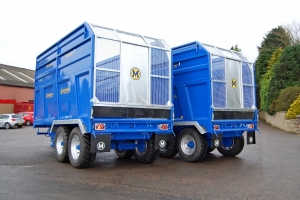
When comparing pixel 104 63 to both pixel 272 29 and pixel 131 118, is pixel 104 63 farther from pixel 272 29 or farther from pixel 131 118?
pixel 272 29

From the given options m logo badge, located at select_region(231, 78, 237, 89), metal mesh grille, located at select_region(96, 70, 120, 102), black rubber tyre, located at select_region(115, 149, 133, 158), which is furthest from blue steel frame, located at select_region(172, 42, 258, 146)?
metal mesh grille, located at select_region(96, 70, 120, 102)

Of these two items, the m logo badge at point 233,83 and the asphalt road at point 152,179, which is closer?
the asphalt road at point 152,179

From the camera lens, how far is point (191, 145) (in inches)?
376

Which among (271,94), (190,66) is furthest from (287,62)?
(190,66)

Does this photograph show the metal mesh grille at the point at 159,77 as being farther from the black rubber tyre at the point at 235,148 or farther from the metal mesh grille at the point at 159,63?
the black rubber tyre at the point at 235,148

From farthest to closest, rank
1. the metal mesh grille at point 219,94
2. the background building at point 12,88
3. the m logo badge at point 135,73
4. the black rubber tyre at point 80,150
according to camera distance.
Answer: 1. the background building at point 12,88
2. the metal mesh grille at point 219,94
3. the m logo badge at point 135,73
4. the black rubber tyre at point 80,150

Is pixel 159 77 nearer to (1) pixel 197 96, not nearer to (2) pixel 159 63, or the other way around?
(2) pixel 159 63

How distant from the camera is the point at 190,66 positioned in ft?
32.2

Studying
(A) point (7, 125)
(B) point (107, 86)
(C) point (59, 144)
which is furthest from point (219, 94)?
(A) point (7, 125)

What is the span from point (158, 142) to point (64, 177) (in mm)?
2590

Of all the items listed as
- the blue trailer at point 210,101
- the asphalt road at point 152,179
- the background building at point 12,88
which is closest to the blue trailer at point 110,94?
the asphalt road at point 152,179

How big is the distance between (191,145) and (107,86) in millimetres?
3476

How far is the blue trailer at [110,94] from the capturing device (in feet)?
A: 24.3

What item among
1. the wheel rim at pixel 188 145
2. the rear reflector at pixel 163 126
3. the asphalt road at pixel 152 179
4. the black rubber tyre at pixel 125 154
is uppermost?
the rear reflector at pixel 163 126
